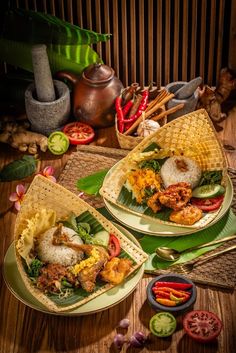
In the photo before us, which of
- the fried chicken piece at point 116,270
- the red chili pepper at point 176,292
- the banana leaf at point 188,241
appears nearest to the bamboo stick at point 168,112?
the banana leaf at point 188,241

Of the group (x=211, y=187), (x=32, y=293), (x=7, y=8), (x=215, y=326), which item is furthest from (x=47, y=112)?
(x=215, y=326)

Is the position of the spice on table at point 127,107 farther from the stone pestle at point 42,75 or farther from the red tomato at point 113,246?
the red tomato at point 113,246

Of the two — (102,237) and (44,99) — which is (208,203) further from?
(44,99)

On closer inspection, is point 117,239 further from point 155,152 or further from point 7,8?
point 7,8

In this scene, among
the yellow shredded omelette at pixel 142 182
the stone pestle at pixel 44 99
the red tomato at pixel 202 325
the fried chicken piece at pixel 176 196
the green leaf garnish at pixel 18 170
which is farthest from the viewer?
the stone pestle at pixel 44 99

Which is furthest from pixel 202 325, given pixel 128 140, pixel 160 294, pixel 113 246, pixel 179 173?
pixel 128 140

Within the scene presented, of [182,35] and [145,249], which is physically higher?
[182,35]

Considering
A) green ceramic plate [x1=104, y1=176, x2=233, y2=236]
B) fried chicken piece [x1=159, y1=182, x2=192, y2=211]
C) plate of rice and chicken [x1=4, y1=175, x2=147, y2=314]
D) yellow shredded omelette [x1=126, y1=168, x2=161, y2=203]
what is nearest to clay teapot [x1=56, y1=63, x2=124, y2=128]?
yellow shredded omelette [x1=126, y1=168, x2=161, y2=203]
